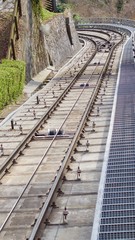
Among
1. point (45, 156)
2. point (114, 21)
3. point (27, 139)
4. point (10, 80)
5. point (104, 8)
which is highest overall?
point (104, 8)

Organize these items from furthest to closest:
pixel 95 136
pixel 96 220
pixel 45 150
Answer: pixel 95 136
pixel 45 150
pixel 96 220

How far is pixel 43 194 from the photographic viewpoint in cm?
1130

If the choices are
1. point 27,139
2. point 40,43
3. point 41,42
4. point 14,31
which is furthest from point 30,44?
point 27,139

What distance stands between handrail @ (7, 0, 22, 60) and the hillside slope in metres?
59.4

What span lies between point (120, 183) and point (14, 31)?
20044 mm

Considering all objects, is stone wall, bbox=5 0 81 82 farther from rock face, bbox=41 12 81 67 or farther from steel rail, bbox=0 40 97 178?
steel rail, bbox=0 40 97 178

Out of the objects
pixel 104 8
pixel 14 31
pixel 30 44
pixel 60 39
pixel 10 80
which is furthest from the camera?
pixel 104 8

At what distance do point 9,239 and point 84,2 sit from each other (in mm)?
84206

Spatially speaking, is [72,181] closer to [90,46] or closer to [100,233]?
[100,233]

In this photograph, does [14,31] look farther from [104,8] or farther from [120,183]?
[104,8]

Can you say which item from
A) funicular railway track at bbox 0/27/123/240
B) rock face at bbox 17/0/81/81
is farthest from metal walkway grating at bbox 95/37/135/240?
rock face at bbox 17/0/81/81

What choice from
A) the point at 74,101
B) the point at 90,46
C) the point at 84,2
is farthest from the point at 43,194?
the point at 84,2

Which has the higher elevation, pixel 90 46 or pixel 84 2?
pixel 84 2

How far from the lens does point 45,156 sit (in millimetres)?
14273
